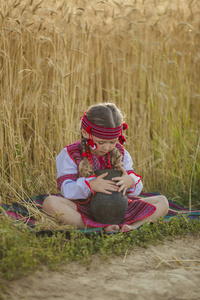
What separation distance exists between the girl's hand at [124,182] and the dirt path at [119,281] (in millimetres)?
498

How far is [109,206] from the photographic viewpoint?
3156 mm

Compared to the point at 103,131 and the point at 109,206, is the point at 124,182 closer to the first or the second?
the point at 109,206

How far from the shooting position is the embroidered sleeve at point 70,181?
321cm

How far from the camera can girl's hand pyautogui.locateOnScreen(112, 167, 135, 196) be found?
→ 3225 millimetres

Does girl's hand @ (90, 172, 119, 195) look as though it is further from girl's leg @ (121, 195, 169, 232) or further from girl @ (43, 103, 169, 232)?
girl's leg @ (121, 195, 169, 232)

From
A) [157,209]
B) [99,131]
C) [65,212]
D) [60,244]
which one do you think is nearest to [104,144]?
[99,131]

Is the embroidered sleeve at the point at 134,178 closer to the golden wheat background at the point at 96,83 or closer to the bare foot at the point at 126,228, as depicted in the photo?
the bare foot at the point at 126,228

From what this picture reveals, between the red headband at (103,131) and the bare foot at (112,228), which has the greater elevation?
the red headband at (103,131)

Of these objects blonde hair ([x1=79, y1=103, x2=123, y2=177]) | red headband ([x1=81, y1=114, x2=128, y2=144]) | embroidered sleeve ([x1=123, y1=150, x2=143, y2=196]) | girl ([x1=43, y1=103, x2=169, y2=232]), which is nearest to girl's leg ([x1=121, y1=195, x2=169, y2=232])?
girl ([x1=43, y1=103, x2=169, y2=232])

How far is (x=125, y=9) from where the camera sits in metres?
4.79

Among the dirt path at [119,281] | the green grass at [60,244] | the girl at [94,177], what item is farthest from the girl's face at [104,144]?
the dirt path at [119,281]

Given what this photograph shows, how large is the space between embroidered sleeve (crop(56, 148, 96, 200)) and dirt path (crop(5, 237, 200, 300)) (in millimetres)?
585

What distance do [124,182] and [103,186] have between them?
0.58 feet

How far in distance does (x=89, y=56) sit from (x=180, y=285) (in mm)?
2565
